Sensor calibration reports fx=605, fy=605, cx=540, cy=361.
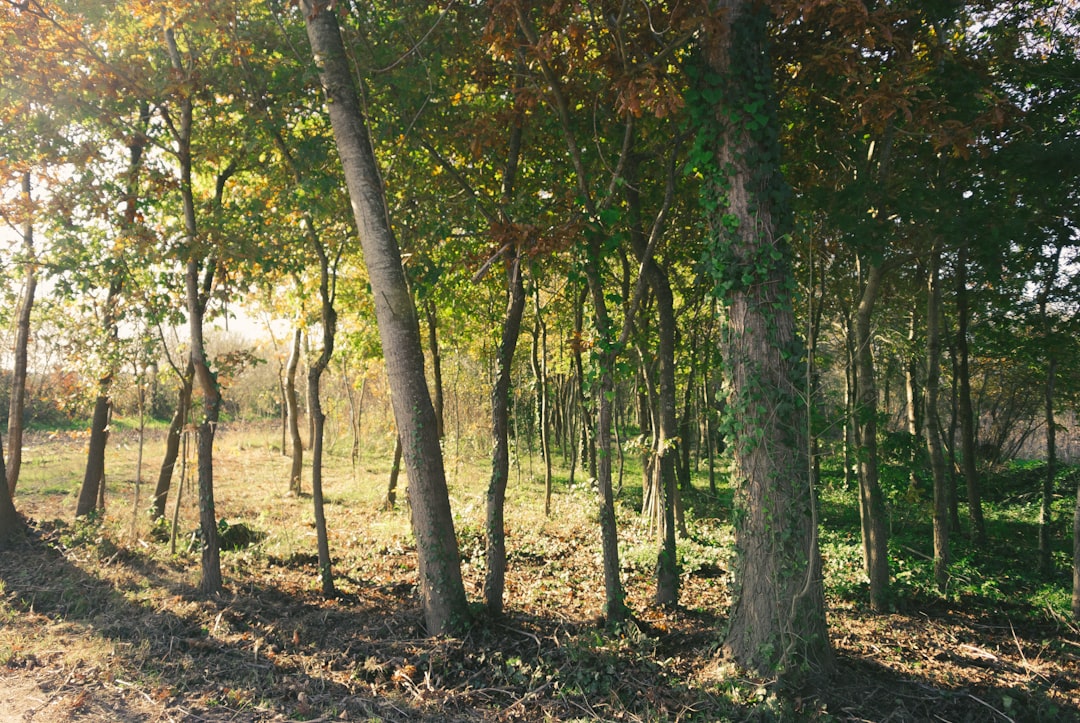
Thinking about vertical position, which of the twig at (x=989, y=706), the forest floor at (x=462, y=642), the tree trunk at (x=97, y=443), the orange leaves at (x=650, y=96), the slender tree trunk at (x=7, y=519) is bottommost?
the forest floor at (x=462, y=642)

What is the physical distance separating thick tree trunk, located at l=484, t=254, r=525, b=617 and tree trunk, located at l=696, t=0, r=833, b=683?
2.12 meters

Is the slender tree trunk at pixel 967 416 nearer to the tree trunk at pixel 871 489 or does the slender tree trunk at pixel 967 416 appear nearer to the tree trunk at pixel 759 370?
the tree trunk at pixel 871 489

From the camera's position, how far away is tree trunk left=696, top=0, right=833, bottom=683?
15.5 ft

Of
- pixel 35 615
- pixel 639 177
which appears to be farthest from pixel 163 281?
pixel 639 177

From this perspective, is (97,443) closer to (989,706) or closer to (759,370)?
(759,370)

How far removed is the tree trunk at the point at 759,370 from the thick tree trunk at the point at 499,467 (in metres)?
2.12

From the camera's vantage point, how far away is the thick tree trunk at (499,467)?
20.0 ft

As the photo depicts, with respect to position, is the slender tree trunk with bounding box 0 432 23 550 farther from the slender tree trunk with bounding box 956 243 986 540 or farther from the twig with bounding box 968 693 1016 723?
the slender tree trunk with bounding box 956 243 986 540

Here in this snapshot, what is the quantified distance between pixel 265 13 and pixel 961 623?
34.5ft

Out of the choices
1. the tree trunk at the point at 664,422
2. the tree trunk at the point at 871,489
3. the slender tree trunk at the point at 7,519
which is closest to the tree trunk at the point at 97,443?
the slender tree trunk at the point at 7,519

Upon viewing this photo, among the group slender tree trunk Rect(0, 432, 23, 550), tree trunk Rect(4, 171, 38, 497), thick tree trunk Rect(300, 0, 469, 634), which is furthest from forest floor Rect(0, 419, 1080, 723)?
tree trunk Rect(4, 171, 38, 497)

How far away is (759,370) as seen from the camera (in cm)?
482

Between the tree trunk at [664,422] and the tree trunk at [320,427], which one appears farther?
the tree trunk at [320,427]

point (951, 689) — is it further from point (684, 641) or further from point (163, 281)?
point (163, 281)
